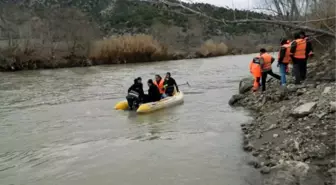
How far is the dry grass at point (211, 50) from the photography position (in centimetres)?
4612

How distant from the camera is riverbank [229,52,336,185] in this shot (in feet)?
20.4

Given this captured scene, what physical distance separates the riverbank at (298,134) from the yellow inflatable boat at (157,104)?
349cm

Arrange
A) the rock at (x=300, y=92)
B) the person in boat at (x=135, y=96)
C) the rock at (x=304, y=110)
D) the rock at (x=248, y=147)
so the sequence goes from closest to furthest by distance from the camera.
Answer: the rock at (x=248, y=147) < the rock at (x=304, y=110) < the rock at (x=300, y=92) < the person in boat at (x=135, y=96)

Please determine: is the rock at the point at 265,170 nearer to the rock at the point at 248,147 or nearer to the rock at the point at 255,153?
the rock at the point at 255,153

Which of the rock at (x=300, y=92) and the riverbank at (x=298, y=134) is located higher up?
the rock at (x=300, y=92)

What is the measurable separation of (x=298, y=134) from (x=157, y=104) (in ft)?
22.8

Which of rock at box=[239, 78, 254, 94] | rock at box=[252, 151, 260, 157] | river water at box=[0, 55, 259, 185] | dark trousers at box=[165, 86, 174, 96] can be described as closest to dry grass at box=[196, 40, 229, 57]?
river water at box=[0, 55, 259, 185]

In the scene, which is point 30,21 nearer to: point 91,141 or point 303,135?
point 91,141

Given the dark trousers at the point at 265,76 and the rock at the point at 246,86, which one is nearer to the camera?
the dark trousers at the point at 265,76

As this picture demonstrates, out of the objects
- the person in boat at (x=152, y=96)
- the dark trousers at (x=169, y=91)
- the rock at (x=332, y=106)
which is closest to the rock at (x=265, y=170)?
the rock at (x=332, y=106)

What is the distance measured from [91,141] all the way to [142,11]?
70.9m

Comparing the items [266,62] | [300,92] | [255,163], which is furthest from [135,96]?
[255,163]

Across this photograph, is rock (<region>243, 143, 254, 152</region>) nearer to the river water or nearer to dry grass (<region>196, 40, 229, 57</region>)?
the river water

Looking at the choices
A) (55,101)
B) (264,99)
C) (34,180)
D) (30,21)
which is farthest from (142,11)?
(34,180)
